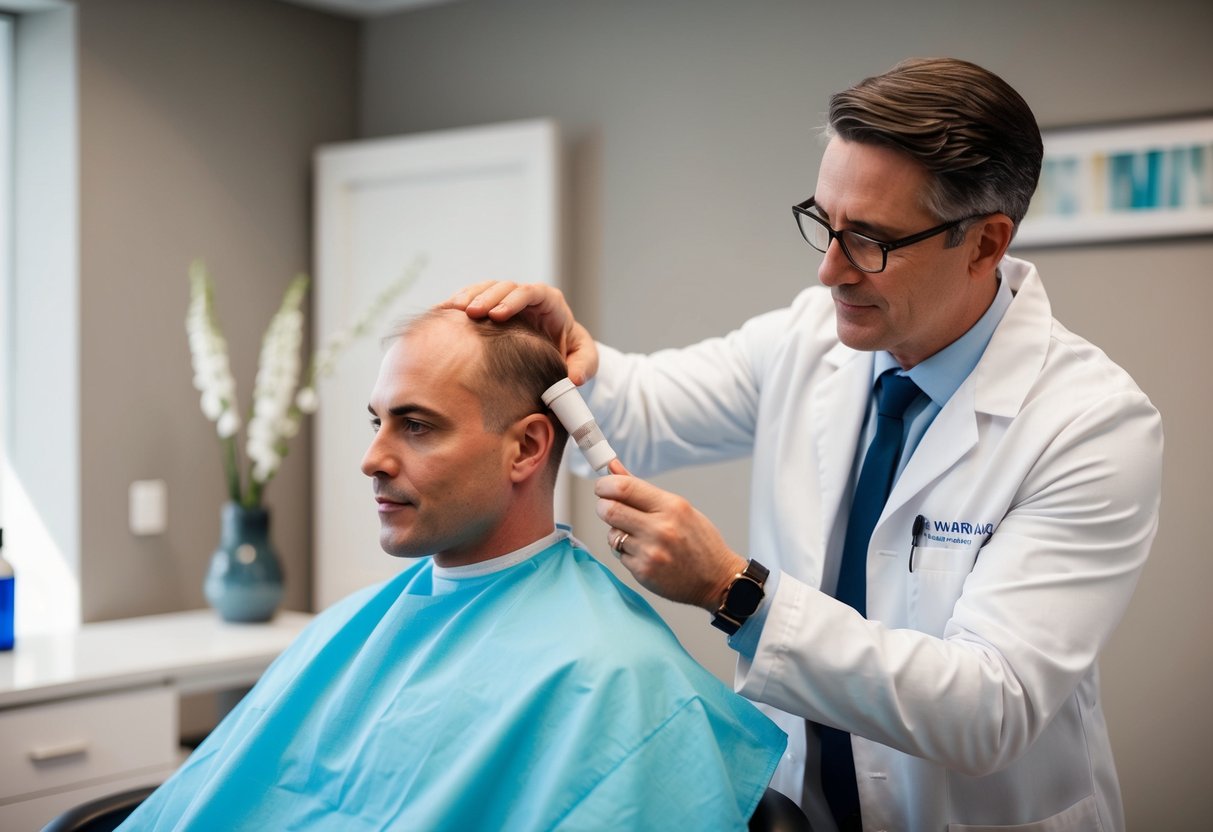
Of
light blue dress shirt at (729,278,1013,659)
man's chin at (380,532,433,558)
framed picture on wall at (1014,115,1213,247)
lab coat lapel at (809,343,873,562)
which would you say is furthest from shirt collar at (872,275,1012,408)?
framed picture on wall at (1014,115,1213,247)

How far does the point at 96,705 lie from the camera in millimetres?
2533

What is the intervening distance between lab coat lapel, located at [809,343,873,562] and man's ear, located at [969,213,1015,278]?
0.80 ft

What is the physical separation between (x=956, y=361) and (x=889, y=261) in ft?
0.73

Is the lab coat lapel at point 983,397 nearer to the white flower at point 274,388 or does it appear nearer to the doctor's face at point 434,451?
the doctor's face at point 434,451

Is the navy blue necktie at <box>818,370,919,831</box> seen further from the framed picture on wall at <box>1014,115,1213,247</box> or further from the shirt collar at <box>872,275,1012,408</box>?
the framed picture on wall at <box>1014,115,1213,247</box>

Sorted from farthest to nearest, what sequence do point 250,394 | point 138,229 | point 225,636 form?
point 250,394 → point 138,229 → point 225,636

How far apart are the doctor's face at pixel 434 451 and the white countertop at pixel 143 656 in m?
1.32

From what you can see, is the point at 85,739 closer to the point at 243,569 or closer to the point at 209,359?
the point at 243,569

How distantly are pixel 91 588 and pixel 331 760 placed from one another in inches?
75.4

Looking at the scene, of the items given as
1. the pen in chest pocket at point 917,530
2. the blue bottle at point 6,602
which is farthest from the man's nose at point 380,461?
the blue bottle at point 6,602

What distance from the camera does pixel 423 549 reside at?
5.12 ft

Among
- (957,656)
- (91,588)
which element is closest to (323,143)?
(91,588)

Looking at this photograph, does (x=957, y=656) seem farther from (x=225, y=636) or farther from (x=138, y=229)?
(x=138, y=229)

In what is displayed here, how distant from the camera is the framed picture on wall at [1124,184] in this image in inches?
98.0
